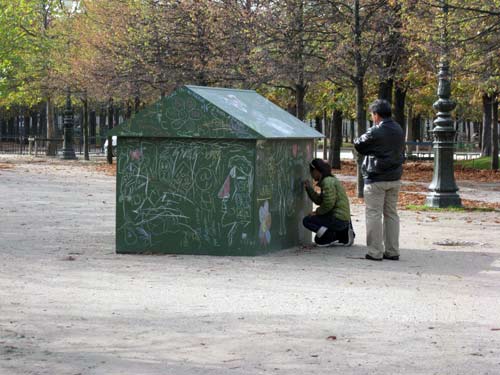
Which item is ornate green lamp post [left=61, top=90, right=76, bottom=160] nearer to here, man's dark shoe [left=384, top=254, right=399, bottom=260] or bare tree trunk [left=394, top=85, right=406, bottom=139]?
bare tree trunk [left=394, top=85, right=406, bottom=139]

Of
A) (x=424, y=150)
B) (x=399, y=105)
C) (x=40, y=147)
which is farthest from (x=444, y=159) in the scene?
(x=40, y=147)


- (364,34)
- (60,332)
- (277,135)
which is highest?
(364,34)

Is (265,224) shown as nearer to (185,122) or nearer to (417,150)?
(185,122)

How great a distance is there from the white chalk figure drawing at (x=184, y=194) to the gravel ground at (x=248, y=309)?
0.34 metres

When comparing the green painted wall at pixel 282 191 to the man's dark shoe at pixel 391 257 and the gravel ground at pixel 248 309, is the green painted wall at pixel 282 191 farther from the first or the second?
the man's dark shoe at pixel 391 257

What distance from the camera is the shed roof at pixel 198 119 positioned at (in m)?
11.4

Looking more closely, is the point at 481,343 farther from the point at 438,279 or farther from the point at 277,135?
the point at 277,135

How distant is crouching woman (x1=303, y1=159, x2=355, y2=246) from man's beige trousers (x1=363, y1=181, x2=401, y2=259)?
825 millimetres

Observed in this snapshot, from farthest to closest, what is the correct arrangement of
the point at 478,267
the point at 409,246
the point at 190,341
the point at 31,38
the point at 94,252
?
the point at 31,38 < the point at 409,246 < the point at 94,252 < the point at 478,267 < the point at 190,341

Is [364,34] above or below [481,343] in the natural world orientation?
above

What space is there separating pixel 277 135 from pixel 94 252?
8.13 ft

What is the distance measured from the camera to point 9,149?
180ft

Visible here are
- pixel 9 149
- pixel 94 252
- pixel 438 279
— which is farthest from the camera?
pixel 9 149

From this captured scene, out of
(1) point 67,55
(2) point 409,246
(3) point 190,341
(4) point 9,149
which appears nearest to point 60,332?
(3) point 190,341
